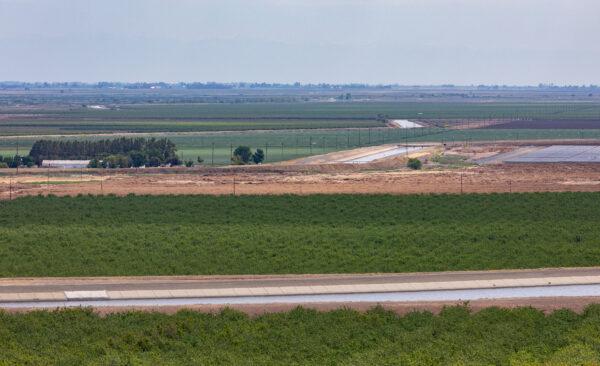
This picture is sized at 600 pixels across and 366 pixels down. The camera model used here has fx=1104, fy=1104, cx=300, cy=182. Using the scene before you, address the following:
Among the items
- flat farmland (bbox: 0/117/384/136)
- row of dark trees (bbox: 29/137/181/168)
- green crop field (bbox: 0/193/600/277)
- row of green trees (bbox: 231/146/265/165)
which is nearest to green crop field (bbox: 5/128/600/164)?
row of green trees (bbox: 231/146/265/165)

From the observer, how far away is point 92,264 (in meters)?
32.1

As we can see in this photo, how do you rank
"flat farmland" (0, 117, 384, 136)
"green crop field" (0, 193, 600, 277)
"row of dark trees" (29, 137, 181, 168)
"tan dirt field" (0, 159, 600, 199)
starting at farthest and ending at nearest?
"flat farmland" (0, 117, 384, 136), "row of dark trees" (29, 137, 181, 168), "tan dirt field" (0, 159, 600, 199), "green crop field" (0, 193, 600, 277)

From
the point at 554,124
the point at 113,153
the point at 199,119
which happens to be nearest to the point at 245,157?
the point at 113,153

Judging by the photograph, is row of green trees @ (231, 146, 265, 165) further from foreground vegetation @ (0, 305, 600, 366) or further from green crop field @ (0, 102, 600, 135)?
foreground vegetation @ (0, 305, 600, 366)

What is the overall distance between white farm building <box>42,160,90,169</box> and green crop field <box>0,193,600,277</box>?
66.3 ft

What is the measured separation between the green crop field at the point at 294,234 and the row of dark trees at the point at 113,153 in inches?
776

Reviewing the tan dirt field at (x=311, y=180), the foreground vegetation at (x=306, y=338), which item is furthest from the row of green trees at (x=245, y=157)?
the foreground vegetation at (x=306, y=338)

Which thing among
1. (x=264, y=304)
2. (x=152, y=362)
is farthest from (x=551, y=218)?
(x=152, y=362)

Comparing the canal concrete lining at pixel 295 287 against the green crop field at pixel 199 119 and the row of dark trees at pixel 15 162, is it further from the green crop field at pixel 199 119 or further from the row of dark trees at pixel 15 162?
the green crop field at pixel 199 119

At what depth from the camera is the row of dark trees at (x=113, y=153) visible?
64688 millimetres

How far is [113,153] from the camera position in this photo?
70.3 metres

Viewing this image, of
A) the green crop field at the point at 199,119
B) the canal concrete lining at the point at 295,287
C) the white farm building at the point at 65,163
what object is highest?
the canal concrete lining at the point at 295,287

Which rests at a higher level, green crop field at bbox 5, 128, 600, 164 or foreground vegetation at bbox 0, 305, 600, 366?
foreground vegetation at bbox 0, 305, 600, 366

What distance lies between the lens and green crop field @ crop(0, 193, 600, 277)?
106 ft
